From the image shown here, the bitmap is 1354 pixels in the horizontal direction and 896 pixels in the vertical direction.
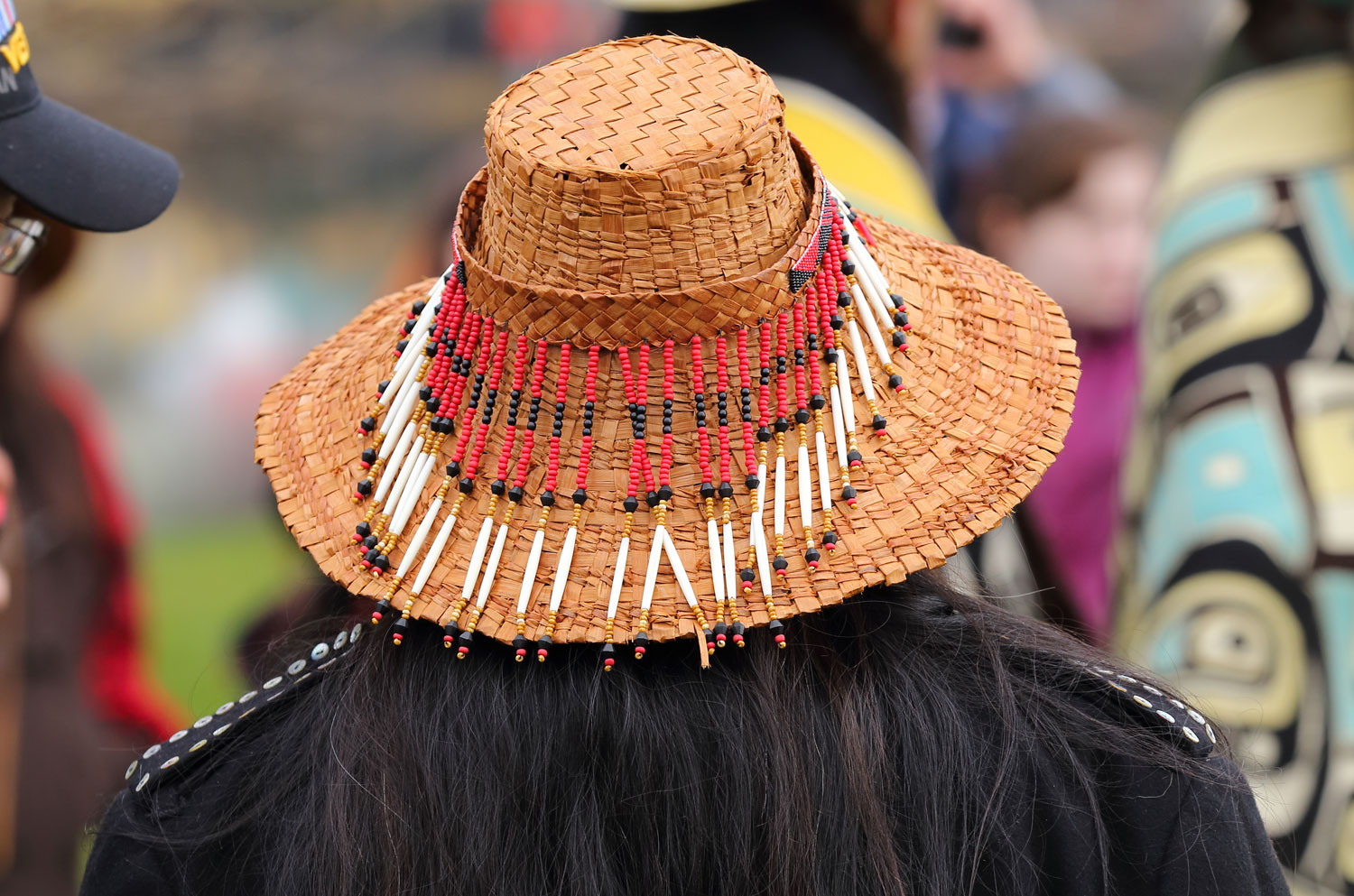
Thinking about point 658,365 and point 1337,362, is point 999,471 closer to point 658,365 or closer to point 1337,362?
point 658,365

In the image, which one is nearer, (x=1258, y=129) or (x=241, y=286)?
(x=1258, y=129)

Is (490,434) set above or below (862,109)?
below

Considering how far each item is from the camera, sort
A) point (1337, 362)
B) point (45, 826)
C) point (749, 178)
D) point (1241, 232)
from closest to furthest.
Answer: point (749, 178)
point (1337, 362)
point (1241, 232)
point (45, 826)

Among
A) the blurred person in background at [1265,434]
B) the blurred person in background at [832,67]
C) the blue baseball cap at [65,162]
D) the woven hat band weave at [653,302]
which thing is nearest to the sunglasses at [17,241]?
the blue baseball cap at [65,162]

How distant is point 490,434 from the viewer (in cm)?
104

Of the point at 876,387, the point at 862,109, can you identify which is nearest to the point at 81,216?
the point at 876,387

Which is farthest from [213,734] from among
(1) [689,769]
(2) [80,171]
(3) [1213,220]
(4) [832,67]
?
(3) [1213,220]

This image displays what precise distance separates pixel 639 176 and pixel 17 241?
988 millimetres

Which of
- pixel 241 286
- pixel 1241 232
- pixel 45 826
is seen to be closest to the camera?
pixel 1241 232

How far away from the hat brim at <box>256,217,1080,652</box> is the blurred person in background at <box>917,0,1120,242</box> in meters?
1.56

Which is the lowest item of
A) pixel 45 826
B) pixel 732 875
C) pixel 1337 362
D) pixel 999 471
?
pixel 45 826

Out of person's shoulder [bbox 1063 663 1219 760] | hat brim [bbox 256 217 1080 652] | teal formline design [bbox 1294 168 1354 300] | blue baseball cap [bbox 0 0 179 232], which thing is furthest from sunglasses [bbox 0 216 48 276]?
teal formline design [bbox 1294 168 1354 300]

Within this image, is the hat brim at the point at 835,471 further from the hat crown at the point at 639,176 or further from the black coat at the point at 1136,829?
the black coat at the point at 1136,829

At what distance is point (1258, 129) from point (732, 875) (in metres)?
1.92
